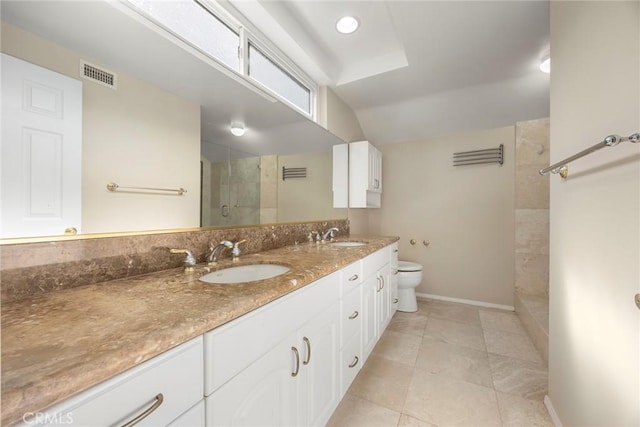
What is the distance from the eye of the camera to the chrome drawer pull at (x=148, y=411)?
43cm

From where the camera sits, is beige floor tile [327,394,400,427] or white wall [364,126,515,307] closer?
beige floor tile [327,394,400,427]

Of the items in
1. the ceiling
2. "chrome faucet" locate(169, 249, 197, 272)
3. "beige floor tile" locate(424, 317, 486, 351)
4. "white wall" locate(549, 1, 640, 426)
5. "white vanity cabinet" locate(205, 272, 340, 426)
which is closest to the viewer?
"white vanity cabinet" locate(205, 272, 340, 426)

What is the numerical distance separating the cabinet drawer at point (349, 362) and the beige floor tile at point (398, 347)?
0.41 meters

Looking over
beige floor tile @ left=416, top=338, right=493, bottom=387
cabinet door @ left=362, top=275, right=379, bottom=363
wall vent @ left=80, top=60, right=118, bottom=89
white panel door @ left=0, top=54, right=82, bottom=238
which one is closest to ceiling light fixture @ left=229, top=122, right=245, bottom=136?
wall vent @ left=80, top=60, right=118, bottom=89

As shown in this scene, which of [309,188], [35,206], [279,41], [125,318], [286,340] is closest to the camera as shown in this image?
[125,318]

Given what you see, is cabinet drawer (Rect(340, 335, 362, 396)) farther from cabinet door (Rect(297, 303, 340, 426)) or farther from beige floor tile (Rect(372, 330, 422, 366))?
beige floor tile (Rect(372, 330, 422, 366))

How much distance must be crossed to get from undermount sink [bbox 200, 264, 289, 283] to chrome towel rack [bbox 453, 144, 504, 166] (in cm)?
256

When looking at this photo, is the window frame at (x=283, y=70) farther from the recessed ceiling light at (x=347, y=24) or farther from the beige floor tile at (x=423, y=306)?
the beige floor tile at (x=423, y=306)

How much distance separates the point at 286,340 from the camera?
855mm

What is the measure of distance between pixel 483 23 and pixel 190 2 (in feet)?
5.67

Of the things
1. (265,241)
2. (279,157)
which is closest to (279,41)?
(279,157)

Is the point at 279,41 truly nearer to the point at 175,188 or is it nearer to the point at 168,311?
the point at 175,188

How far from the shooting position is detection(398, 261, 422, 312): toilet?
2.54 meters

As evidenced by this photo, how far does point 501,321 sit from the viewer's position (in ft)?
7.72
